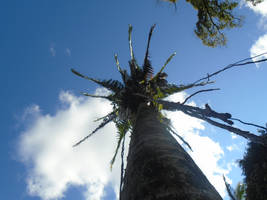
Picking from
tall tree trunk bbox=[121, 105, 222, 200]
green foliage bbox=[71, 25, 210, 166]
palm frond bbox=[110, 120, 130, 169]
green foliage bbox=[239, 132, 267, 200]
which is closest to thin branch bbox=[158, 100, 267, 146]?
tall tree trunk bbox=[121, 105, 222, 200]

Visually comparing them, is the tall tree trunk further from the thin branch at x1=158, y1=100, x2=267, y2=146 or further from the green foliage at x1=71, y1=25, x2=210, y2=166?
the green foliage at x1=71, y1=25, x2=210, y2=166

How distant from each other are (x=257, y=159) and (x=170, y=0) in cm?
913

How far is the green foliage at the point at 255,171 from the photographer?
25.6ft

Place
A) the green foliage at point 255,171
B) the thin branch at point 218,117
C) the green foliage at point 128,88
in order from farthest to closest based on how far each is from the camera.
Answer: the green foliage at point 255,171
the green foliage at point 128,88
the thin branch at point 218,117

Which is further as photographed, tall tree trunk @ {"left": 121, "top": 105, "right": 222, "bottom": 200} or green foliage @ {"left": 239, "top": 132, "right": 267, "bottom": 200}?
green foliage @ {"left": 239, "top": 132, "right": 267, "bottom": 200}

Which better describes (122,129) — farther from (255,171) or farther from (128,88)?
(255,171)

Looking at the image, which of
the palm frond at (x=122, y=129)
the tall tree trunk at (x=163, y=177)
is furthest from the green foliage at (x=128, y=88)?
the tall tree trunk at (x=163, y=177)

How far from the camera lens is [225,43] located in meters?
6.14

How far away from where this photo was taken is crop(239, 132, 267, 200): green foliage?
779 cm

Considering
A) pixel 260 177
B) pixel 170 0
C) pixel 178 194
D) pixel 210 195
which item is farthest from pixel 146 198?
pixel 260 177

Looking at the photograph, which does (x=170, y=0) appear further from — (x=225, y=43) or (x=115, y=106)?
(x=115, y=106)

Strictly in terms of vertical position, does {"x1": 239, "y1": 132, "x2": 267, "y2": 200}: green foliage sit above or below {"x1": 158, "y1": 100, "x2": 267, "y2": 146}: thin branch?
above

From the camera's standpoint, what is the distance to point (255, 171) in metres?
8.58

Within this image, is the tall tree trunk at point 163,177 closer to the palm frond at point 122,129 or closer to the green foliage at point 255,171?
the palm frond at point 122,129
